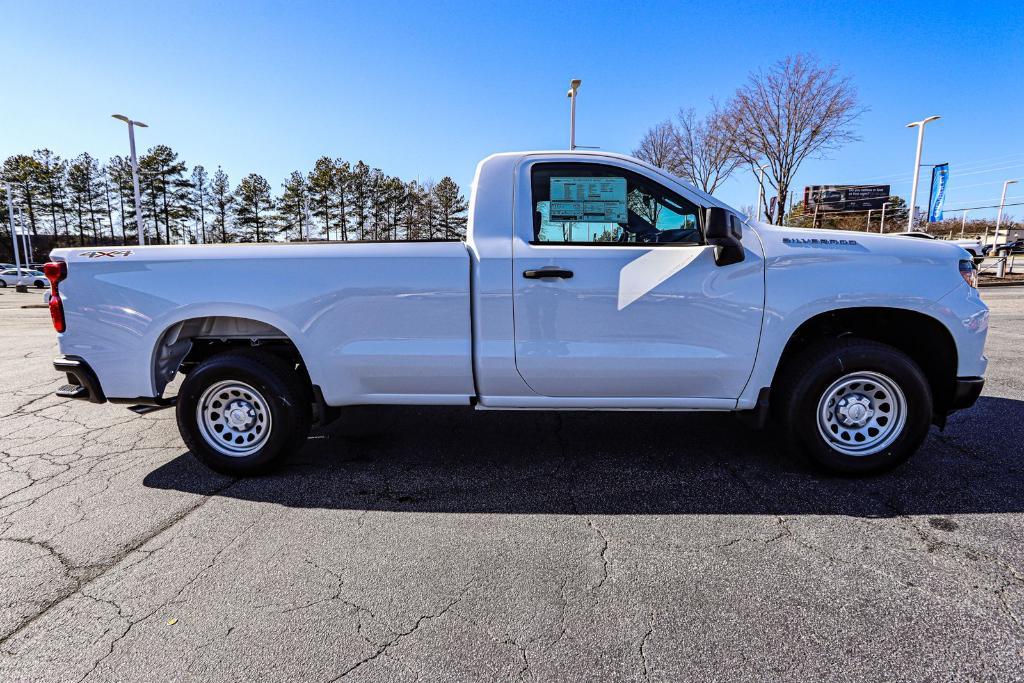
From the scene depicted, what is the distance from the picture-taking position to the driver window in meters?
3.56

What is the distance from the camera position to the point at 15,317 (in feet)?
51.4

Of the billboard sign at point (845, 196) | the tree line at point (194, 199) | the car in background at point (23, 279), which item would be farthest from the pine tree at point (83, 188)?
the billboard sign at point (845, 196)

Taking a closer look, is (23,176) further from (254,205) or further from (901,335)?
(901,335)

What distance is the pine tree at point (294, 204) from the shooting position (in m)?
54.1

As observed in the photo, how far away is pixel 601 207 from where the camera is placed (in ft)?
11.9

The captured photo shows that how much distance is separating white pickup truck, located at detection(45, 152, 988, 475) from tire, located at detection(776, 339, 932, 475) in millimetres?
12

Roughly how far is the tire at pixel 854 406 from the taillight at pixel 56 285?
4.60 metres

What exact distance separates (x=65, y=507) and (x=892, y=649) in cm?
423

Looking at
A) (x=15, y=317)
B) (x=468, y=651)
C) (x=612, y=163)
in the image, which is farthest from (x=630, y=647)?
(x=15, y=317)

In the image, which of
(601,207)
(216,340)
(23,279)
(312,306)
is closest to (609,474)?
(601,207)

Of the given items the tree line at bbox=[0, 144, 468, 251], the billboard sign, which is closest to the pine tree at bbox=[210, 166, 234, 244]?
the tree line at bbox=[0, 144, 468, 251]

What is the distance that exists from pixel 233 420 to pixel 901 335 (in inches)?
177

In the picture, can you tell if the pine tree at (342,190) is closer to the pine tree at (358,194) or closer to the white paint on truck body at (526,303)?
the pine tree at (358,194)

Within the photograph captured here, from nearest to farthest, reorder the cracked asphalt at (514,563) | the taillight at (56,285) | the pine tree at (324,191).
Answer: the cracked asphalt at (514,563)
the taillight at (56,285)
the pine tree at (324,191)
